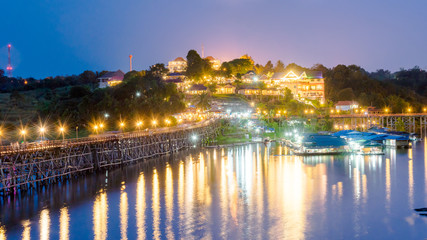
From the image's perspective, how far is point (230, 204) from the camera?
3284 cm

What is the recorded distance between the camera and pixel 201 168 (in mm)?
48906

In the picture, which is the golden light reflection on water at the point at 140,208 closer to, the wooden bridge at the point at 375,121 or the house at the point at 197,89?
the wooden bridge at the point at 375,121

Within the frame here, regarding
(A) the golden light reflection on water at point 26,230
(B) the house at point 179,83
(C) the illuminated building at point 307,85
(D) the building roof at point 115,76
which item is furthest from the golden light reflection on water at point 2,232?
(C) the illuminated building at point 307,85

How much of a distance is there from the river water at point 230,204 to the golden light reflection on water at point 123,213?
69 mm

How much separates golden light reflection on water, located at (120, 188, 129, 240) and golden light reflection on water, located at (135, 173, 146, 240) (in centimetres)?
83

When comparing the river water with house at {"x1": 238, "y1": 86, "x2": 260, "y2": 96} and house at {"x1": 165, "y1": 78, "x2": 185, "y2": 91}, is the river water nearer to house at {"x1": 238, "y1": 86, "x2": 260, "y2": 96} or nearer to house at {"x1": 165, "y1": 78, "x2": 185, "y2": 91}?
house at {"x1": 238, "y1": 86, "x2": 260, "y2": 96}

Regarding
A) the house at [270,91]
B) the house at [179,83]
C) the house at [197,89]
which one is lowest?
the house at [270,91]

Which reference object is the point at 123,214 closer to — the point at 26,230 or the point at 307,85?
the point at 26,230

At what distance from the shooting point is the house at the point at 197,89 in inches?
4107

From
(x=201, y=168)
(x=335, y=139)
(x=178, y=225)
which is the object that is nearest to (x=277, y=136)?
(x=335, y=139)

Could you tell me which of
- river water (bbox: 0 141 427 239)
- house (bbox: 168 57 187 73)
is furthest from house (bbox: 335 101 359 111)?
house (bbox: 168 57 187 73)

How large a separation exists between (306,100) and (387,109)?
20.7 meters

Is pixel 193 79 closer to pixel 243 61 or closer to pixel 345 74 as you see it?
pixel 243 61

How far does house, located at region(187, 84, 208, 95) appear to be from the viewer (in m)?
104
